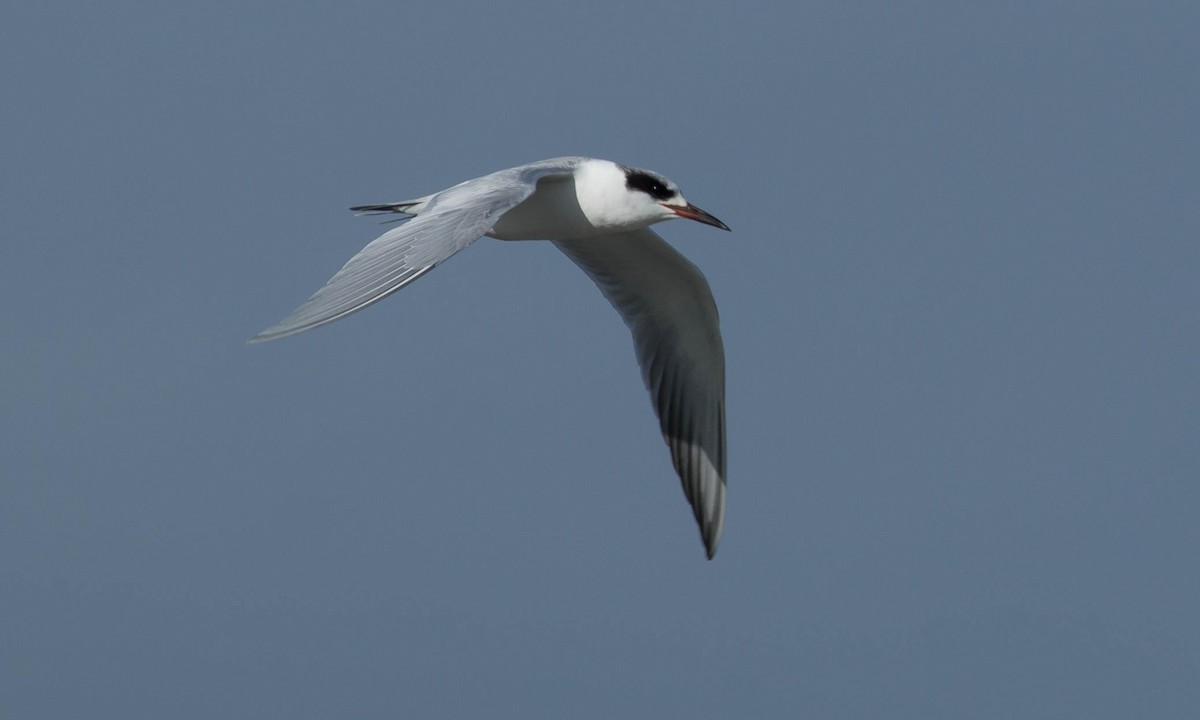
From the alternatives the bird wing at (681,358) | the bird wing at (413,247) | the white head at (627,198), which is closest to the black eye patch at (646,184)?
the white head at (627,198)

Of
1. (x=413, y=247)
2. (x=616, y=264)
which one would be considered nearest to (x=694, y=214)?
(x=616, y=264)

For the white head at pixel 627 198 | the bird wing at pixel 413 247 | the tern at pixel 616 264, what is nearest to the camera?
the bird wing at pixel 413 247

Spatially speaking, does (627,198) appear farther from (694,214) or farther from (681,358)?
(681,358)

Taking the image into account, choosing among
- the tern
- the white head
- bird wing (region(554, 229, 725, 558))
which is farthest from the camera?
bird wing (region(554, 229, 725, 558))

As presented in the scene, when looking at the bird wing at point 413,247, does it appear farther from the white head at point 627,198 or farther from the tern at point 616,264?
the white head at point 627,198

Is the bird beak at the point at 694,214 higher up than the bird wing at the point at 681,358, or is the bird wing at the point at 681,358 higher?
the bird beak at the point at 694,214

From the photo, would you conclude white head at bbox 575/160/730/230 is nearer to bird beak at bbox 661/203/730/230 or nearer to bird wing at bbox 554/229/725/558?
bird beak at bbox 661/203/730/230

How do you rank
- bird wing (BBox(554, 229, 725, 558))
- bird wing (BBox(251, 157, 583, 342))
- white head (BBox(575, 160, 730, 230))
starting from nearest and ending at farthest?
bird wing (BBox(251, 157, 583, 342)) < white head (BBox(575, 160, 730, 230)) < bird wing (BBox(554, 229, 725, 558))

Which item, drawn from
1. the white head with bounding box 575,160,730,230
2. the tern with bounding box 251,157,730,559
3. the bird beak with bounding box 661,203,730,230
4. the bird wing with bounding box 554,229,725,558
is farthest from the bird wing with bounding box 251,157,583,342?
the bird wing with bounding box 554,229,725,558

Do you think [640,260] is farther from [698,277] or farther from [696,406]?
[696,406]
